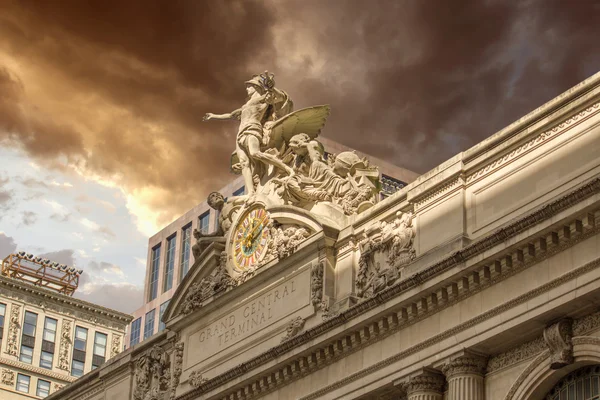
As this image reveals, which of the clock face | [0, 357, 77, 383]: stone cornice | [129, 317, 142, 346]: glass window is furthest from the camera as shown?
[129, 317, 142, 346]: glass window

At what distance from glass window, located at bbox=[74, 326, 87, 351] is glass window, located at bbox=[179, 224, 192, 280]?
8.97m

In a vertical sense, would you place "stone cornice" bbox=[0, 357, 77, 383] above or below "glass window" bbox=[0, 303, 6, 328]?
below

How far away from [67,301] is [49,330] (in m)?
2.60

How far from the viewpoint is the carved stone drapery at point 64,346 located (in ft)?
367

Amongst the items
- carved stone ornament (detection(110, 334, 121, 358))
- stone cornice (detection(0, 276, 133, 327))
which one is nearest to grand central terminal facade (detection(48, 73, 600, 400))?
stone cornice (detection(0, 276, 133, 327))

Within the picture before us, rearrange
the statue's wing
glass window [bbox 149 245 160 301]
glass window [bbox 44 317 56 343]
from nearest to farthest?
the statue's wing < glass window [bbox 44 317 56 343] < glass window [bbox 149 245 160 301]

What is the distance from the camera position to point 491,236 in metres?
45.1

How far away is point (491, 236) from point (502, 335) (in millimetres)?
2941

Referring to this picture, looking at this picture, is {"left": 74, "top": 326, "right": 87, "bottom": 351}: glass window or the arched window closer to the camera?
the arched window

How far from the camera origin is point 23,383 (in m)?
109

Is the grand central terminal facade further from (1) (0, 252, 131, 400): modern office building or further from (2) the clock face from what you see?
(1) (0, 252, 131, 400): modern office building

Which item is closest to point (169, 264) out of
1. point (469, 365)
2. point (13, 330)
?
point (13, 330)

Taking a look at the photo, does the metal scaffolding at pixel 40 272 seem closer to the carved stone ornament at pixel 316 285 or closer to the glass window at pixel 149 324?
the glass window at pixel 149 324

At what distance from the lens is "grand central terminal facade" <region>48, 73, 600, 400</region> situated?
43656 millimetres
